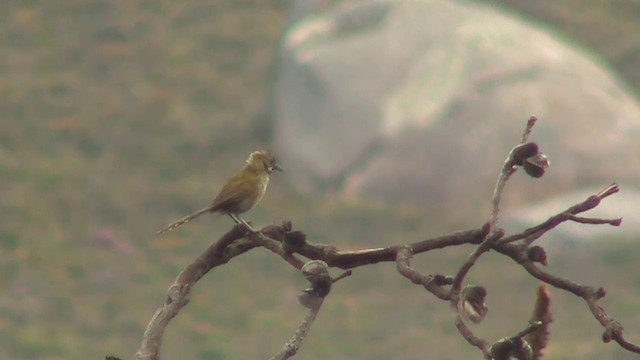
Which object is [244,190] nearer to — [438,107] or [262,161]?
[262,161]

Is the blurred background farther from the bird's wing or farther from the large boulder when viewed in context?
the bird's wing

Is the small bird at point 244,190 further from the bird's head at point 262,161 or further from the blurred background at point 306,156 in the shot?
the blurred background at point 306,156

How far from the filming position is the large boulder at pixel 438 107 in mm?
22828

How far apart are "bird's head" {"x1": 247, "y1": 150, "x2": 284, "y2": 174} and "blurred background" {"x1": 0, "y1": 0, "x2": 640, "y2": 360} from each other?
14935 millimetres

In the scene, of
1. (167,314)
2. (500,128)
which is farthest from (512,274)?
(167,314)

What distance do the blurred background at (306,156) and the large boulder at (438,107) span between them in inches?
1.5

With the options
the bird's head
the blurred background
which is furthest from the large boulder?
the bird's head

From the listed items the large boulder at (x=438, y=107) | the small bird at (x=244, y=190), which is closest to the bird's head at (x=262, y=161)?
the small bird at (x=244, y=190)

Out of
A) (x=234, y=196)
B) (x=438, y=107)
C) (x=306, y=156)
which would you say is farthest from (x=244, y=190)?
(x=306, y=156)

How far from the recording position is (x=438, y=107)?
23.8 meters

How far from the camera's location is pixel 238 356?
730 inches

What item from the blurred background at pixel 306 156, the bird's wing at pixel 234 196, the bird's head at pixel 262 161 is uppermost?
the blurred background at pixel 306 156

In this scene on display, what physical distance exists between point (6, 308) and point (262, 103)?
347 inches

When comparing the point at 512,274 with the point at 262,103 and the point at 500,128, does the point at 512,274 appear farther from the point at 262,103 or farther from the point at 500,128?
the point at 262,103
